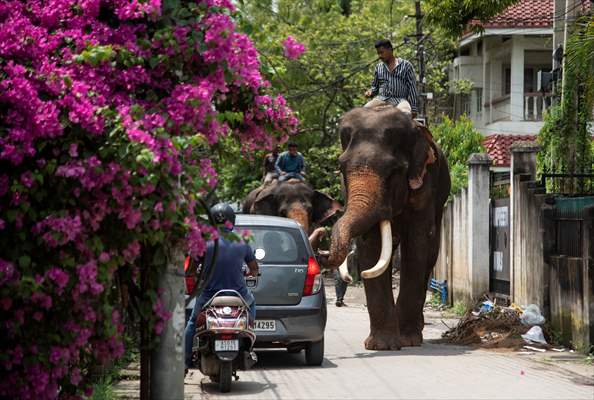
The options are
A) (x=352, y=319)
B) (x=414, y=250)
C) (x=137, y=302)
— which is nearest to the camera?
(x=137, y=302)

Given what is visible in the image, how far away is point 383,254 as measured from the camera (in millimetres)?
14008

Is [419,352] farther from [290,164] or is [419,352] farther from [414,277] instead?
[290,164]

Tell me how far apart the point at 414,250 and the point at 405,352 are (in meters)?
1.61

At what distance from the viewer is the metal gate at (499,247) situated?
19.5 m

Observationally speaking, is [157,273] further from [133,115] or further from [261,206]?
→ [261,206]

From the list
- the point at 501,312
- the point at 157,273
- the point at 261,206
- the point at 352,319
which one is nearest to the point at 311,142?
the point at 261,206

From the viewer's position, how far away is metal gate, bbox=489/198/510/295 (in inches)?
769

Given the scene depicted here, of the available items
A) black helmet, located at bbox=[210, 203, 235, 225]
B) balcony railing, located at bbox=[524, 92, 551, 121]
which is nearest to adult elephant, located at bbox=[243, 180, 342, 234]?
black helmet, located at bbox=[210, 203, 235, 225]

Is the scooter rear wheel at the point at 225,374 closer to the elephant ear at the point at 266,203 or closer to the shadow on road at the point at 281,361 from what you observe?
the shadow on road at the point at 281,361

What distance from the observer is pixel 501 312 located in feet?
52.5

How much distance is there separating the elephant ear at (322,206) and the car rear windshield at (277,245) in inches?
364

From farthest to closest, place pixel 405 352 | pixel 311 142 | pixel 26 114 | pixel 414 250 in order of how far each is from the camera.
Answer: pixel 311 142, pixel 414 250, pixel 405 352, pixel 26 114

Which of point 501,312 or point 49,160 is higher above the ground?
point 49,160

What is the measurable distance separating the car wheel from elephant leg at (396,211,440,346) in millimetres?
2225
